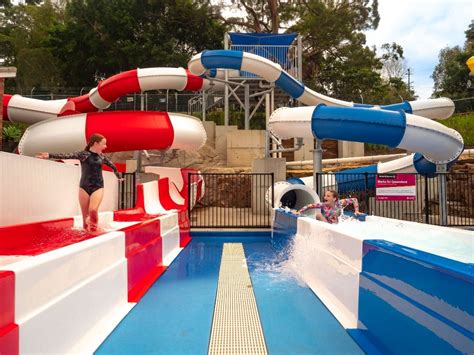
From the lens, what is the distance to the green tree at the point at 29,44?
101ft

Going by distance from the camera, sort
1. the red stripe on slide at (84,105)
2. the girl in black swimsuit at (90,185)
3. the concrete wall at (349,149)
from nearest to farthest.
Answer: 1. the girl in black swimsuit at (90,185)
2. the red stripe on slide at (84,105)
3. the concrete wall at (349,149)

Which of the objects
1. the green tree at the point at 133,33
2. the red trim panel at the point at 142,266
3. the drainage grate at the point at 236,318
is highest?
the green tree at the point at 133,33

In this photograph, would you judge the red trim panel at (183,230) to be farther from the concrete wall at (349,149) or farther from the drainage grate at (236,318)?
the concrete wall at (349,149)

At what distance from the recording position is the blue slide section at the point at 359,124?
9078 millimetres

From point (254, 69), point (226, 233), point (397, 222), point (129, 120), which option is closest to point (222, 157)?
point (254, 69)

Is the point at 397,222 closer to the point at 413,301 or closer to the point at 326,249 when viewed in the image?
the point at 326,249

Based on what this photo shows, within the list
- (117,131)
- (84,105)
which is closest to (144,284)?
(117,131)

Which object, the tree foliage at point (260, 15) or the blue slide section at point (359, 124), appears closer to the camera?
the blue slide section at point (359, 124)

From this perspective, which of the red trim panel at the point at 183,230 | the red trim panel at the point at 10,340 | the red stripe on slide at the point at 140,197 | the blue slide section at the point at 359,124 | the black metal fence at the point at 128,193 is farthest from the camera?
the black metal fence at the point at 128,193

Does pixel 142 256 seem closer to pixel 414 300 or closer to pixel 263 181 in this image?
pixel 414 300

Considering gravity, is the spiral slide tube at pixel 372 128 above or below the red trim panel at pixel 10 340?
above

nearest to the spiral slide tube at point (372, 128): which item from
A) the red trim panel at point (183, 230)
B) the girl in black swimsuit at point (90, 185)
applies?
the red trim panel at point (183, 230)

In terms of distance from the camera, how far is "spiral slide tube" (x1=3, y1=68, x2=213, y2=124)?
41.1 ft

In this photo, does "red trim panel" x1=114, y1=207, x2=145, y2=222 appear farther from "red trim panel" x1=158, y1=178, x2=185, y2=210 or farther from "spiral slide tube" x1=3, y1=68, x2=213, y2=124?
"spiral slide tube" x1=3, y1=68, x2=213, y2=124
